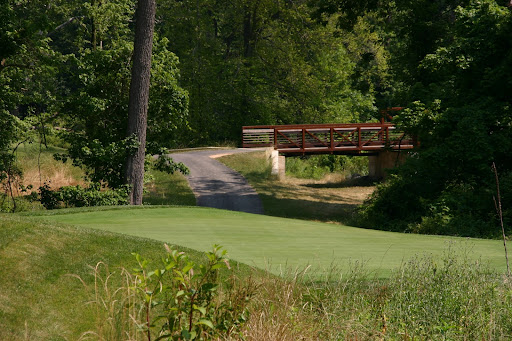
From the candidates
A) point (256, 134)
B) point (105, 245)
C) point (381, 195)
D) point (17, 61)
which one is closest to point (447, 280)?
point (105, 245)

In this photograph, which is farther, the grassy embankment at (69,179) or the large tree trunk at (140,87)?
the grassy embankment at (69,179)

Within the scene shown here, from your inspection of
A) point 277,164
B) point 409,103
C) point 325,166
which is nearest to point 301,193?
point 277,164

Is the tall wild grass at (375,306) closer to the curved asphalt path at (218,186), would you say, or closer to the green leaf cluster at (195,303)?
the green leaf cluster at (195,303)

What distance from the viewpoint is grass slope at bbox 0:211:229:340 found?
20.2ft

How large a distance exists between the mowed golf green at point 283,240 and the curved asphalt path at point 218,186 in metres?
12.2

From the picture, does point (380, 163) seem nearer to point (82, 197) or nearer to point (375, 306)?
point (82, 197)

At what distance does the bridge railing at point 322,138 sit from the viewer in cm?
3203

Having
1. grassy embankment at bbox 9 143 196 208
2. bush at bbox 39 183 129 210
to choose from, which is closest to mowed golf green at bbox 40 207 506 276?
bush at bbox 39 183 129 210

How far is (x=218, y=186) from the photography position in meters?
27.7

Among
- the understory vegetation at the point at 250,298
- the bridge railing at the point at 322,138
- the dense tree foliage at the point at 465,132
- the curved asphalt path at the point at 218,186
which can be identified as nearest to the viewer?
the understory vegetation at the point at 250,298

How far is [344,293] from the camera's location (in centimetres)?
709

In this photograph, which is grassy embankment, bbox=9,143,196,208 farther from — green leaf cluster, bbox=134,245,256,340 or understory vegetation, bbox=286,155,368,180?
green leaf cluster, bbox=134,245,256,340

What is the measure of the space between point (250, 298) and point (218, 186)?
2212 centimetres

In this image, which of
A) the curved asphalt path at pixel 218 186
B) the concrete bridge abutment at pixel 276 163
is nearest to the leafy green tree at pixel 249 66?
the concrete bridge abutment at pixel 276 163
